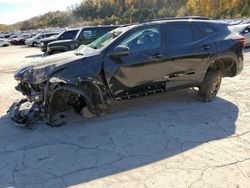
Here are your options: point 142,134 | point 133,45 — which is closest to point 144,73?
point 133,45

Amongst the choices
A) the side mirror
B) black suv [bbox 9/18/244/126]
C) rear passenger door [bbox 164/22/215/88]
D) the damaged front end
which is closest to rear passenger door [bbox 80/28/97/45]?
black suv [bbox 9/18/244/126]

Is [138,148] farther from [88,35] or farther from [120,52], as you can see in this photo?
[88,35]

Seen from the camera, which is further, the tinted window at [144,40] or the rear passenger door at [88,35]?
the rear passenger door at [88,35]

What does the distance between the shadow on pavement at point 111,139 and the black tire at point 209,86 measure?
229 millimetres

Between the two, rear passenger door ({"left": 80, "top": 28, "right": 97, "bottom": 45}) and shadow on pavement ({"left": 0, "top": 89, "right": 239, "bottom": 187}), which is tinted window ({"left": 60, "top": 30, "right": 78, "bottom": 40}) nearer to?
rear passenger door ({"left": 80, "top": 28, "right": 97, "bottom": 45})

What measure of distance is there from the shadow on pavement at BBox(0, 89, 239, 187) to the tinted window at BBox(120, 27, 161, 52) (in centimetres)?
129

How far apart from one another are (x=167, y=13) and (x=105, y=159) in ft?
352

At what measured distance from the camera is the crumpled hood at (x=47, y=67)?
5.87 metres

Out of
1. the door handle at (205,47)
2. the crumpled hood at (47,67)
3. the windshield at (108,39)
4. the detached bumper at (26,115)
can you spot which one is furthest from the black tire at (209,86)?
the detached bumper at (26,115)

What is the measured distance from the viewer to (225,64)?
7793mm

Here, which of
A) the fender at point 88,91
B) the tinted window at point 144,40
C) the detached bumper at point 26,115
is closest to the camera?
the fender at point 88,91

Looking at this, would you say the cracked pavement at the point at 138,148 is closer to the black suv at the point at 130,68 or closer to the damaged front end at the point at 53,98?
the damaged front end at the point at 53,98

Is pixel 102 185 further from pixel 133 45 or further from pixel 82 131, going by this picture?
pixel 133 45

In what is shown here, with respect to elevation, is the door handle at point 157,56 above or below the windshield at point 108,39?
below
